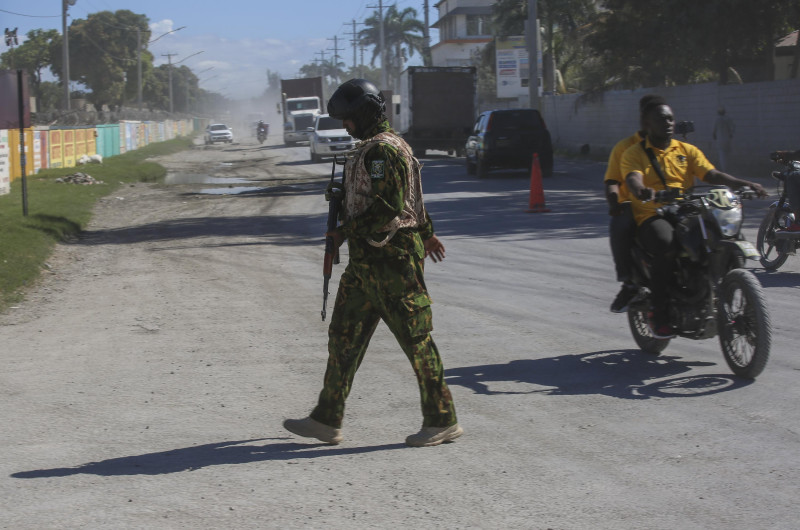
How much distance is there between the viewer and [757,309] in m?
5.78

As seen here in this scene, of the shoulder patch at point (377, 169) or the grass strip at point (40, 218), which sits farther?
the grass strip at point (40, 218)

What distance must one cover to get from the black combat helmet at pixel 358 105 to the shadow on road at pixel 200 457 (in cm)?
156

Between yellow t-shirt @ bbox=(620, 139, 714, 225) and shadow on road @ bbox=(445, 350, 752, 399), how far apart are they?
3.14 feet

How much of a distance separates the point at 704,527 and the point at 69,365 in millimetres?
4707

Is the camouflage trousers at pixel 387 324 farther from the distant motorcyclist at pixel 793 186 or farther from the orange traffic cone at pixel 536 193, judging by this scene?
the orange traffic cone at pixel 536 193

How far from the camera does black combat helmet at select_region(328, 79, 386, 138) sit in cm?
473

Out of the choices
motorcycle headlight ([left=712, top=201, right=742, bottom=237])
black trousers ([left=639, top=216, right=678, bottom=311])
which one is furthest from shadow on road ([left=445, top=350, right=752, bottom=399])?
motorcycle headlight ([left=712, top=201, right=742, bottom=237])

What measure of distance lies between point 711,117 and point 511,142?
6.69m

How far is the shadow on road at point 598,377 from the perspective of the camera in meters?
5.95

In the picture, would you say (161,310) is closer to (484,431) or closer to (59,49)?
(484,431)

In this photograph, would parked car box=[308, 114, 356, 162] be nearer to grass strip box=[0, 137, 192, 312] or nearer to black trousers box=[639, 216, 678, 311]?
grass strip box=[0, 137, 192, 312]

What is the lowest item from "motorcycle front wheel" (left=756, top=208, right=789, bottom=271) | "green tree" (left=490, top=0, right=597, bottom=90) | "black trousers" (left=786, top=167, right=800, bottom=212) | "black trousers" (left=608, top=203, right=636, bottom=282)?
"motorcycle front wheel" (left=756, top=208, right=789, bottom=271)

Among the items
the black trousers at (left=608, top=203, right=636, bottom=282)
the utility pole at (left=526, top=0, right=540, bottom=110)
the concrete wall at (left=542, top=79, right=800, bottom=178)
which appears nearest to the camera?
the black trousers at (left=608, top=203, right=636, bottom=282)

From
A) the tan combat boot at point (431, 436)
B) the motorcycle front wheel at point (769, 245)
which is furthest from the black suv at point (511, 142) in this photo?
the tan combat boot at point (431, 436)
